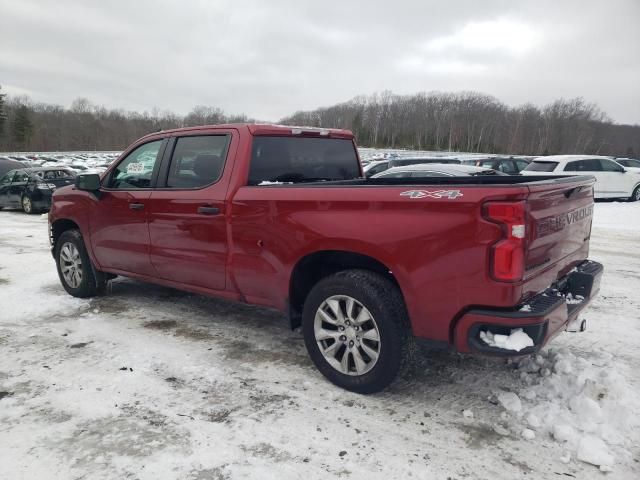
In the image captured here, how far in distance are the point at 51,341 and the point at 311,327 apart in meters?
2.50

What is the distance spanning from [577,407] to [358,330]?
1441mm

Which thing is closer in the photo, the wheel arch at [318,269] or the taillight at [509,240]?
the taillight at [509,240]

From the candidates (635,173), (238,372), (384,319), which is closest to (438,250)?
(384,319)

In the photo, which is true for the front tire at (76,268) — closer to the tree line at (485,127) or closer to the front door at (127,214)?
the front door at (127,214)

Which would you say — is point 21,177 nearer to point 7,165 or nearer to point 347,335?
point 7,165

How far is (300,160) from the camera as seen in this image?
4.27 m

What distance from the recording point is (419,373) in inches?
144

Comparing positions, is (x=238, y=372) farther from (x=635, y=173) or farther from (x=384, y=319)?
(x=635, y=173)

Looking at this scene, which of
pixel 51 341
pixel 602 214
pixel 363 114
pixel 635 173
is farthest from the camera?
pixel 363 114

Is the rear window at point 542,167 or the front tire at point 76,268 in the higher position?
the rear window at point 542,167

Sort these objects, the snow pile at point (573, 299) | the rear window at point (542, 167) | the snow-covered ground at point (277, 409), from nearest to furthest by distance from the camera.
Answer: the snow-covered ground at point (277, 409), the snow pile at point (573, 299), the rear window at point (542, 167)

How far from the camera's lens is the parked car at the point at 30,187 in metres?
15.4

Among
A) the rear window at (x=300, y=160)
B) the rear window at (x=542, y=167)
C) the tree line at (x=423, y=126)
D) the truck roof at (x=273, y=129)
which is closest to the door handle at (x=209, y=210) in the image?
the rear window at (x=300, y=160)

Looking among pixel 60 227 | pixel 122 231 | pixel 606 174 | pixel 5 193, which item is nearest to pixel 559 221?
pixel 122 231
